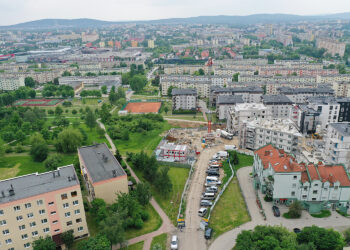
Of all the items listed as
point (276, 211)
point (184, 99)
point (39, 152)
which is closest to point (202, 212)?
A: point (276, 211)

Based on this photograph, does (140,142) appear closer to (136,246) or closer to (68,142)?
(68,142)

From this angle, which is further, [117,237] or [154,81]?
[154,81]

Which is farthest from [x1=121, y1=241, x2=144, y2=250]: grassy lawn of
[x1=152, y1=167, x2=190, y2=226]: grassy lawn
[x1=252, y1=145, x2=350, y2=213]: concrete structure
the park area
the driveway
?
the park area

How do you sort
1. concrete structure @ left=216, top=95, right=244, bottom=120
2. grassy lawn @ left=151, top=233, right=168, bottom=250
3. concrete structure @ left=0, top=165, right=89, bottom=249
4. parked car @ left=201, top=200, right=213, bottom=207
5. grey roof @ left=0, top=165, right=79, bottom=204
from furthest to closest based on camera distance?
concrete structure @ left=216, top=95, right=244, bottom=120
parked car @ left=201, top=200, right=213, bottom=207
grassy lawn @ left=151, top=233, right=168, bottom=250
grey roof @ left=0, top=165, right=79, bottom=204
concrete structure @ left=0, top=165, right=89, bottom=249

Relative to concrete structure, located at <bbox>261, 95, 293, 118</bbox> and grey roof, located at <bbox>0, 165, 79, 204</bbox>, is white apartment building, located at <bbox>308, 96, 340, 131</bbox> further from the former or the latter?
grey roof, located at <bbox>0, 165, 79, 204</bbox>

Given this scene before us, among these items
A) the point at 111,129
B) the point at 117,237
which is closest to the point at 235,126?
the point at 111,129

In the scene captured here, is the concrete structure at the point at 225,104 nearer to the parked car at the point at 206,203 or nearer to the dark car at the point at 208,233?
the parked car at the point at 206,203

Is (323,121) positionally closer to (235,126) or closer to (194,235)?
(235,126)
